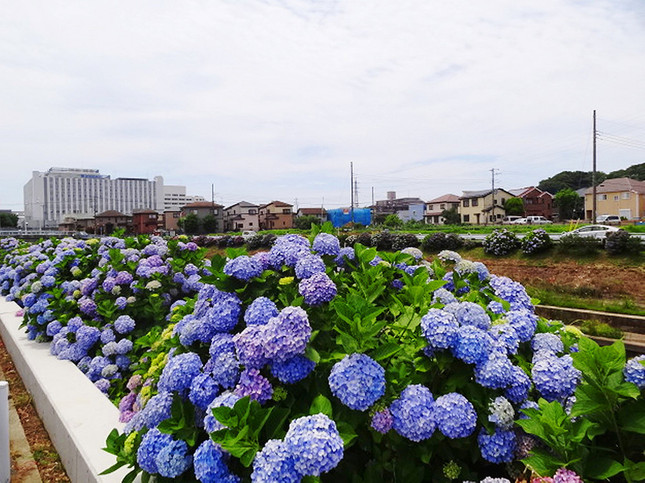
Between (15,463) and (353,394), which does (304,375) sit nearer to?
(353,394)

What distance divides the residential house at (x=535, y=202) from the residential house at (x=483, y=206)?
1883mm

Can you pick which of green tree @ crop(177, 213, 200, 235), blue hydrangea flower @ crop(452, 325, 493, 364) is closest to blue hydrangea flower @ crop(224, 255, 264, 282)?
blue hydrangea flower @ crop(452, 325, 493, 364)

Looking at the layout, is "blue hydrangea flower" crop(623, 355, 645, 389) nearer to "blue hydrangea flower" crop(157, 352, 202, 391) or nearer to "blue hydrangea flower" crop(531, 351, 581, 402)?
"blue hydrangea flower" crop(531, 351, 581, 402)

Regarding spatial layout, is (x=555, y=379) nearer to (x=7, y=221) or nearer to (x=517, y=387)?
(x=517, y=387)

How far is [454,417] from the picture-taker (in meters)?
1.42

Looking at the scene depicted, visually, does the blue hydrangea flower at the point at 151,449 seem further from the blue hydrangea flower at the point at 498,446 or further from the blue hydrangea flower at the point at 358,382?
the blue hydrangea flower at the point at 498,446

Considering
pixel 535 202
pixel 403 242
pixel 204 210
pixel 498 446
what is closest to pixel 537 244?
pixel 403 242

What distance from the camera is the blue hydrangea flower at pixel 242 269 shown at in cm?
196

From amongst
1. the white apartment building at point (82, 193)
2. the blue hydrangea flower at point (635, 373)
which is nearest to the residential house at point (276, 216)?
the white apartment building at point (82, 193)

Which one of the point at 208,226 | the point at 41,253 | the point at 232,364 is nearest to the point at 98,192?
the point at 208,226

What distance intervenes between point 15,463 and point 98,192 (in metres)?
→ 132

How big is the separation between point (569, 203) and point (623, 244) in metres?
48.5

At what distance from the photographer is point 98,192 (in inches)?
4739

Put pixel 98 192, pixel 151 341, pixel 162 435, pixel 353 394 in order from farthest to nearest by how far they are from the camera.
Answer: pixel 98 192, pixel 151 341, pixel 162 435, pixel 353 394
